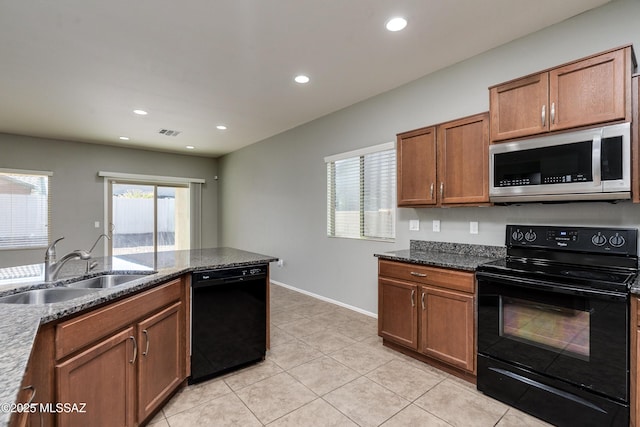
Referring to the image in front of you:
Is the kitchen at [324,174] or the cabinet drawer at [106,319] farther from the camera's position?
the kitchen at [324,174]

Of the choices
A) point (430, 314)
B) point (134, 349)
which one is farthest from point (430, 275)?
point (134, 349)

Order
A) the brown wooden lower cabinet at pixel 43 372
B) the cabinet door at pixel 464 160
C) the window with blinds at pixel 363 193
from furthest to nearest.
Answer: the window with blinds at pixel 363 193 < the cabinet door at pixel 464 160 < the brown wooden lower cabinet at pixel 43 372

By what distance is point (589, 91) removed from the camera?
199 cm

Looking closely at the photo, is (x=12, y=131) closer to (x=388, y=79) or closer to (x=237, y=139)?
(x=237, y=139)

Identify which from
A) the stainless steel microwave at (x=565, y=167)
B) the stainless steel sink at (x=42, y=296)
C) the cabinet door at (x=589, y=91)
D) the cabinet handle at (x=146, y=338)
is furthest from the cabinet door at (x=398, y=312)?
the stainless steel sink at (x=42, y=296)

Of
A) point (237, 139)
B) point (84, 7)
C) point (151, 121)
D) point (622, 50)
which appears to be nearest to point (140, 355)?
point (84, 7)

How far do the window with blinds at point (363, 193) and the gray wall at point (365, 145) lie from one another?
13 centimetres

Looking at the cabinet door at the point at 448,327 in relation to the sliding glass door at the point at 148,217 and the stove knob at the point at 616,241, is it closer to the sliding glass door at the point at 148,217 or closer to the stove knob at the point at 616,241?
the stove knob at the point at 616,241

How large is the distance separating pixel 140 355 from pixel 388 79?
3.26 m

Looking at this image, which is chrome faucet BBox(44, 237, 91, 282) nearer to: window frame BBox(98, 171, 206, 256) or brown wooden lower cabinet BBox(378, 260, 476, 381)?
brown wooden lower cabinet BBox(378, 260, 476, 381)

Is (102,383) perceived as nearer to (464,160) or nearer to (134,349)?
(134,349)

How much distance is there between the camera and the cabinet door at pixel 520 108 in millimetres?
2182

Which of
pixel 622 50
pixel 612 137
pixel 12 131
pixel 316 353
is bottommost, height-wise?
pixel 316 353

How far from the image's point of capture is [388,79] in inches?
132
